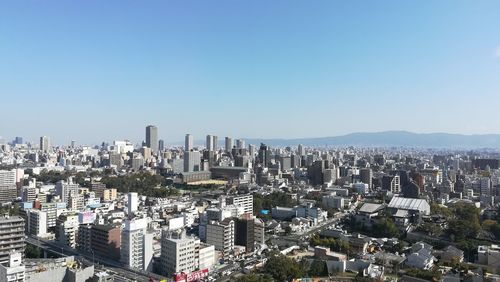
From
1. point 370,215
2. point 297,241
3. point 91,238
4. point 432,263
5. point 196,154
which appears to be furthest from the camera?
point 196,154

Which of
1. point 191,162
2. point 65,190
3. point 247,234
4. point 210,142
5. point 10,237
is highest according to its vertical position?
point 210,142

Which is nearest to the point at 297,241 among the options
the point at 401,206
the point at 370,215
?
the point at 370,215

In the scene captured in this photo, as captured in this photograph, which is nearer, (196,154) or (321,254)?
(321,254)

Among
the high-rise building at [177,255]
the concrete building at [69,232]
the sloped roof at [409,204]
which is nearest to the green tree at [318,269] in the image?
the high-rise building at [177,255]

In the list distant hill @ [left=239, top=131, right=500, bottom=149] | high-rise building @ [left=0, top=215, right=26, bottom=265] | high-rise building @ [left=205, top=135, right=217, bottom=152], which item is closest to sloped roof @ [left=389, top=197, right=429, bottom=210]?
high-rise building @ [left=0, top=215, right=26, bottom=265]

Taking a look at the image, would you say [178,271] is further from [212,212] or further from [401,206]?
[401,206]

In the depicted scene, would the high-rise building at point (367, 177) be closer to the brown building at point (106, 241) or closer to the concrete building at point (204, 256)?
the concrete building at point (204, 256)

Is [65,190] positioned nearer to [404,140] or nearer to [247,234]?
[247,234]

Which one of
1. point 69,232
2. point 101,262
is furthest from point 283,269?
point 69,232
